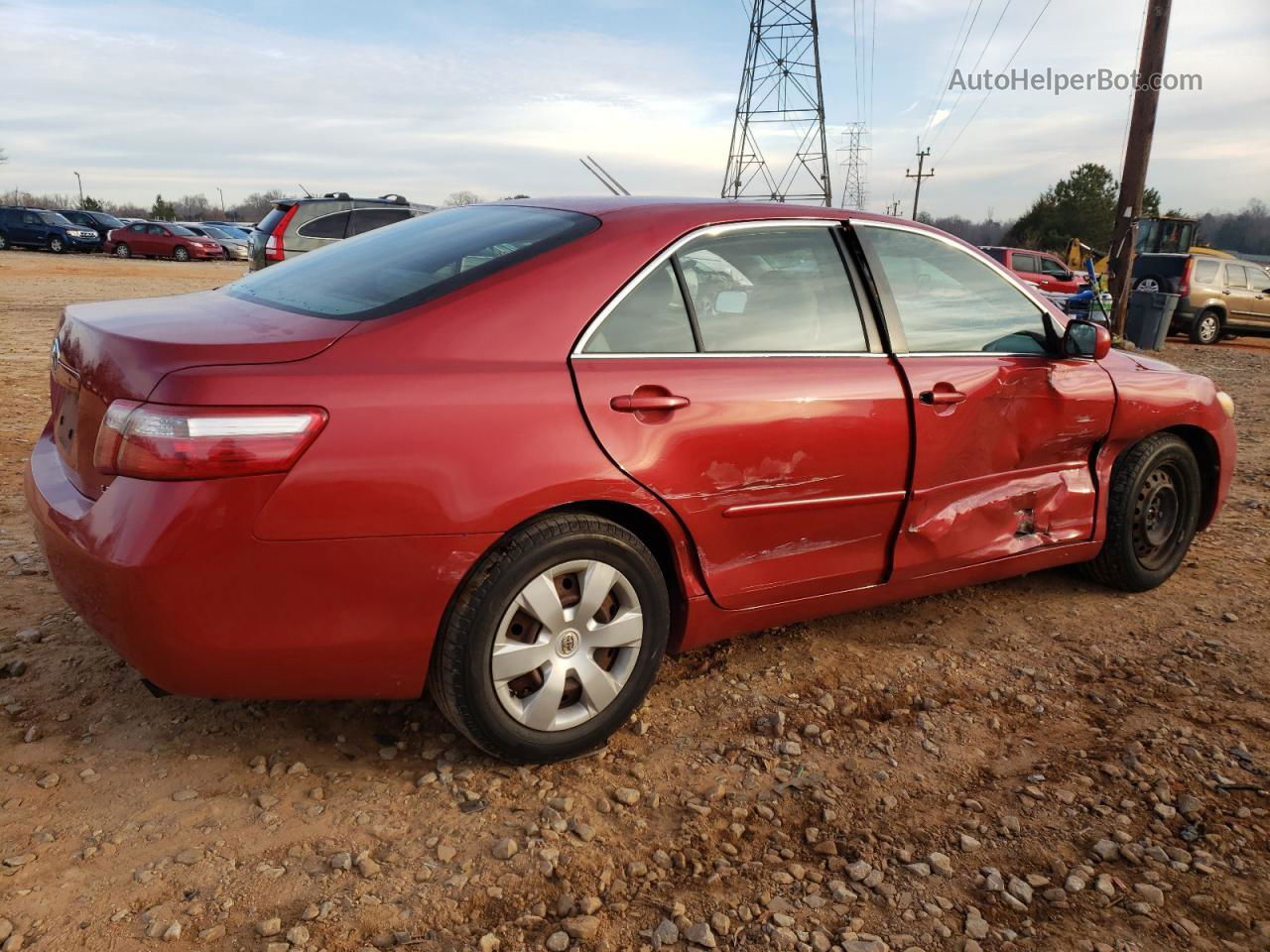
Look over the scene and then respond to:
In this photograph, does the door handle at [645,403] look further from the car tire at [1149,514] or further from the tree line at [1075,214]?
the tree line at [1075,214]

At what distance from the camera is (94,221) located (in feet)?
122

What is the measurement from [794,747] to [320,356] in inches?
68.9

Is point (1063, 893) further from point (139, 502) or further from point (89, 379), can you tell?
point (89, 379)

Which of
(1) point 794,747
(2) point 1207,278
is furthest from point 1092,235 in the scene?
(1) point 794,747

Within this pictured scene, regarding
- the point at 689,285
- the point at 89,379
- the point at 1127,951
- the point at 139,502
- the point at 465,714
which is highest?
the point at 689,285

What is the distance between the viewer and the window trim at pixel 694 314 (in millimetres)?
2670

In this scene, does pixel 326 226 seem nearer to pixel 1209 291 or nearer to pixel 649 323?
pixel 649 323

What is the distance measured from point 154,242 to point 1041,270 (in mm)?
29310

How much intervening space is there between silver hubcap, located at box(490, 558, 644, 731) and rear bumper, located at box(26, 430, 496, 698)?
8.5 inches

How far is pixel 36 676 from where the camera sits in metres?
3.07

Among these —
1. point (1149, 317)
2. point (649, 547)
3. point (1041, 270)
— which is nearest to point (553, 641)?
point (649, 547)

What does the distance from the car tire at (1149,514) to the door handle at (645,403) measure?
2.32 meters

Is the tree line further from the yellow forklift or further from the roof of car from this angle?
the roof of car

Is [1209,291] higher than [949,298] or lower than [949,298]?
lower
